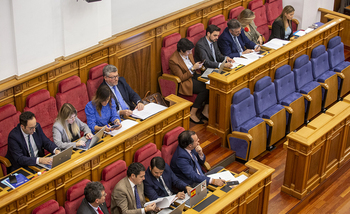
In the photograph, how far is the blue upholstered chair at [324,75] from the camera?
2342 millimetres

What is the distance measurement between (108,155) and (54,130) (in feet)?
0.62

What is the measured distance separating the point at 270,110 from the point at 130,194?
833mm

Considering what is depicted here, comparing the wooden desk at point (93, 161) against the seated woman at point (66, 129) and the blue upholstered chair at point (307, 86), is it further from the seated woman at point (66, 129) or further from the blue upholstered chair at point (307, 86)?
the blue upholstered chair at point (307, 86)

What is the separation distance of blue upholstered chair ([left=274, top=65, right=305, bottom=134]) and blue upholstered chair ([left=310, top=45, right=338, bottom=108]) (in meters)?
0.19

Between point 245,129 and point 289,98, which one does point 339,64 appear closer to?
point 289,98

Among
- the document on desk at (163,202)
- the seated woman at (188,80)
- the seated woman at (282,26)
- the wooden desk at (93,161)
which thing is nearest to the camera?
the wooden desk at (93,161)

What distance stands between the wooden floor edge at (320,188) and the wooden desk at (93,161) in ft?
1.65

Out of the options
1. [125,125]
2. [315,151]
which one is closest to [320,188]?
[315,151]

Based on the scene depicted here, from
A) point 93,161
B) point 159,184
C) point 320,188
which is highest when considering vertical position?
point 93,161

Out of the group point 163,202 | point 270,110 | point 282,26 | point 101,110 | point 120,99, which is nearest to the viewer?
point 163,202

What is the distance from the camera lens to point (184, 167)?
1.65 m

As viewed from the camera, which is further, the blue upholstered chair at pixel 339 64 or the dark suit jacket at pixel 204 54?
the blue upholstered chair at pixel 339 64

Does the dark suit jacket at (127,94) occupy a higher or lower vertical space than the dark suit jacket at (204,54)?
lower

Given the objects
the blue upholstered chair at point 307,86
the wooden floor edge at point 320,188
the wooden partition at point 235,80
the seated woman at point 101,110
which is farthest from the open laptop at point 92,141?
the blue upholstered chair at point 307,86
